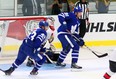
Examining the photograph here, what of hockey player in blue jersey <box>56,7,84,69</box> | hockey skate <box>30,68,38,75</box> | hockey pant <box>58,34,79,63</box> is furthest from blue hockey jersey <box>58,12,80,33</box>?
hockey skate <box>30,68,38,75</box>

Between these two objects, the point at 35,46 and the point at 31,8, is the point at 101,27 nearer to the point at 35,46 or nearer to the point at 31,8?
the point at 31,8

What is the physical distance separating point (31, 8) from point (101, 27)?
5.41 ft

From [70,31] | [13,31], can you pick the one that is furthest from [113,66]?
[13,31]

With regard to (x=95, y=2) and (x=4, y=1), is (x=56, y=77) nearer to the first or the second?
(x=4, y=1)

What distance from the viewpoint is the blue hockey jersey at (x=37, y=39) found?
19.8 ft

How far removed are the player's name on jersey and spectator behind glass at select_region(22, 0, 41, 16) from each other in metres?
1.22

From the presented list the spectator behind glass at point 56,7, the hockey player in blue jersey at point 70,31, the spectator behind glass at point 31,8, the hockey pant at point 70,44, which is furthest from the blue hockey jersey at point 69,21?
the spectator behind glass at point 56,7

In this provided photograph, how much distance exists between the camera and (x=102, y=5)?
32.1 feet

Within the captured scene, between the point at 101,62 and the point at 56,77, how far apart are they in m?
1.76

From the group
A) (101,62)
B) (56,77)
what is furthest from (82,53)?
(56,77)

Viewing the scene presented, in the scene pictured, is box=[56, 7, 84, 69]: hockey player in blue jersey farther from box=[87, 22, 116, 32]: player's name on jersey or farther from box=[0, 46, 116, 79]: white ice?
box=[87, 22, 116, 32]: player's name on jersey

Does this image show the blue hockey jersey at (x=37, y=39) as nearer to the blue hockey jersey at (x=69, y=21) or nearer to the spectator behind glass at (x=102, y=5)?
the blue hockey jersey at (x=69, y=21)

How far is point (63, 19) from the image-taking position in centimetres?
692

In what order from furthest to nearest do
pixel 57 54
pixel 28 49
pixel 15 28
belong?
pixel 15 28
pixel 57 54
pixel 28 49
